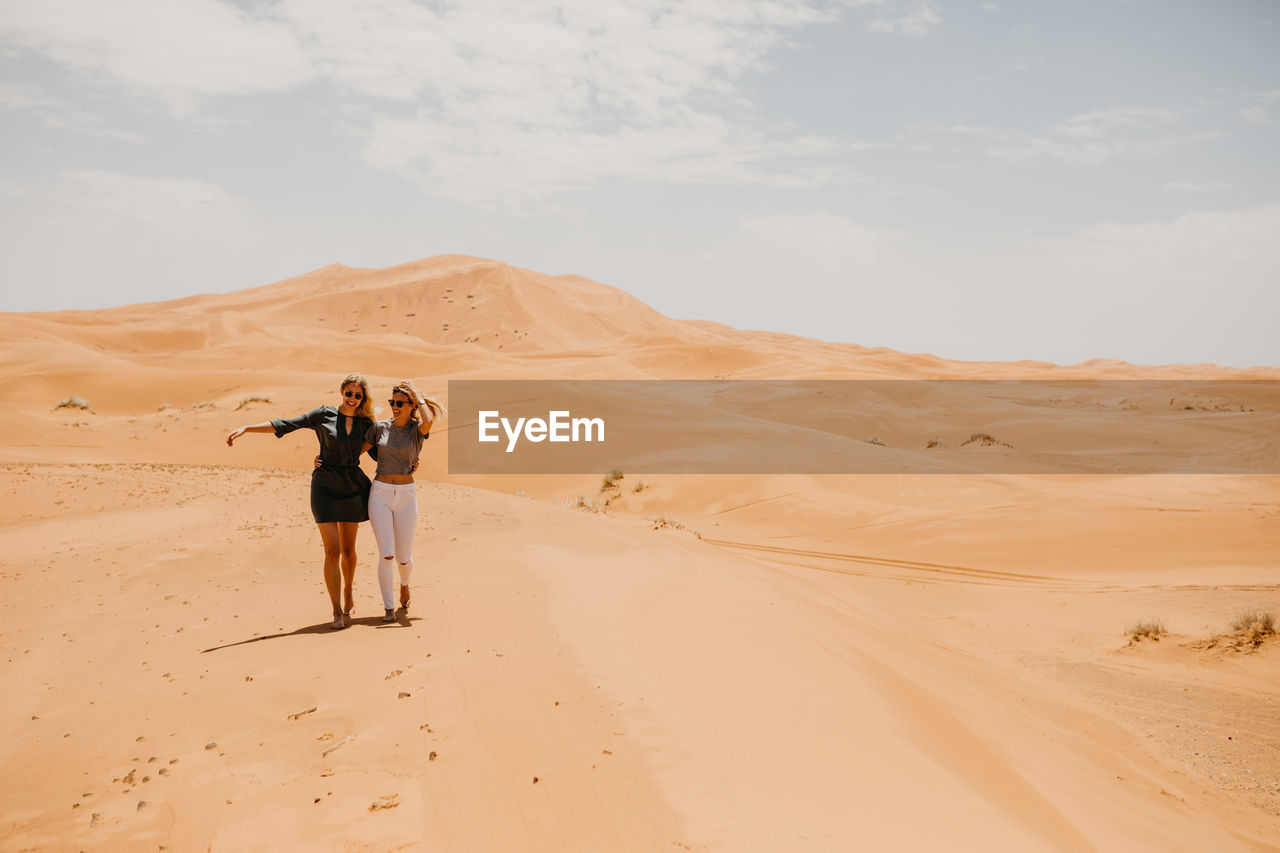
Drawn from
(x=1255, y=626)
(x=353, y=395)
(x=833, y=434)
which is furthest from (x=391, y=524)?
(x=833, y=434)

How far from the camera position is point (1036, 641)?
8.94 metres

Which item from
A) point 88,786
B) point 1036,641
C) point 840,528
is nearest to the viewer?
point 88,786

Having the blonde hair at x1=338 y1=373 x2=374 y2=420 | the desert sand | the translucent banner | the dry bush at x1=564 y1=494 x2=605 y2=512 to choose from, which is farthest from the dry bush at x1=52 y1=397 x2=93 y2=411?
the blonde hair at x1=338 y1=373 x2=374 y2=420

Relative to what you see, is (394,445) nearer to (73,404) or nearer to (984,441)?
(984,441)

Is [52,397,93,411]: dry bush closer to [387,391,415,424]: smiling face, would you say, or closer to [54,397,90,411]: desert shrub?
[54,397,90,411]: desert shrub

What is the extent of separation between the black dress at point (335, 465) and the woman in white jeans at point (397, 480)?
0.32 ft

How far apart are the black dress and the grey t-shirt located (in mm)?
91

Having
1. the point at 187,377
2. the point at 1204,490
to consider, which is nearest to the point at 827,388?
the point at 1204,490

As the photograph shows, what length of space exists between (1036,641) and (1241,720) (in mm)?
2391

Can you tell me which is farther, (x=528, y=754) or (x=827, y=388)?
(x=827, y=388)

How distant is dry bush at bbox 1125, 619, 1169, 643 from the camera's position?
851 cm

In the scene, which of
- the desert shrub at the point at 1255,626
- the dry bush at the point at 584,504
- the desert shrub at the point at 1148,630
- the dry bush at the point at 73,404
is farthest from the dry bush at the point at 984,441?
the dry bush at the point at 73,404

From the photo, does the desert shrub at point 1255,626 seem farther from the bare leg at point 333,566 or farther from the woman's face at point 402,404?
the bare leg at point 333,566

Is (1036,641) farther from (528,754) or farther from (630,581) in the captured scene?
(528,754)
